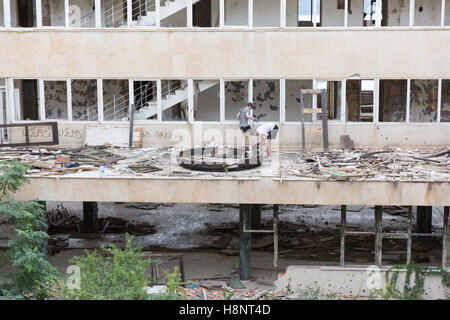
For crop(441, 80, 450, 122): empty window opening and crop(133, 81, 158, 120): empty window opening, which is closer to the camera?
crop(441, 80, 450, 122): empty window opening

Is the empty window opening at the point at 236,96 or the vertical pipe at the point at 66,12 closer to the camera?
the vertical pipe at the point at 66,12

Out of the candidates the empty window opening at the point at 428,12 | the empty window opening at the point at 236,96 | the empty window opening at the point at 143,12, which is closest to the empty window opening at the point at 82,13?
the empty window opening at the point at 143,12

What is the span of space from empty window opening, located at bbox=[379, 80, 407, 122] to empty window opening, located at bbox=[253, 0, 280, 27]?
5.12 metres

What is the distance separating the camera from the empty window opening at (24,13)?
2336 cm

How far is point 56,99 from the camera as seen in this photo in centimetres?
2347

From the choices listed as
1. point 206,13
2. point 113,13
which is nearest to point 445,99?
point 206,13

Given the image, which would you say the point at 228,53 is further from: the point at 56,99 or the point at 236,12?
the point at 56,99

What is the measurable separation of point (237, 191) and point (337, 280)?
3931mm

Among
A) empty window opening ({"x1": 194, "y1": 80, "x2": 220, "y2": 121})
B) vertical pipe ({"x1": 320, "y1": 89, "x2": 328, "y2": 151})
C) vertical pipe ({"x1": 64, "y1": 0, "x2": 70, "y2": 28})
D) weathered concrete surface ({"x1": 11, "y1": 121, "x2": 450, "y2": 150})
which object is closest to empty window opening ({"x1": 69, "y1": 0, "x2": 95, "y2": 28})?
vertical pipe ({"x1": 64, "y1": 0, "x2": 70, "y2": 28})

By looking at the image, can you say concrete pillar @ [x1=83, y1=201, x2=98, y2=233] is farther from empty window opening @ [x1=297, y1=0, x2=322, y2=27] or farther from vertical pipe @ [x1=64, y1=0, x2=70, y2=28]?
empty window opening @ [x1=297, y1=0, x2=322, y2=27]

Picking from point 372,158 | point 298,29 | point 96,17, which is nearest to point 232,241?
point 372,158

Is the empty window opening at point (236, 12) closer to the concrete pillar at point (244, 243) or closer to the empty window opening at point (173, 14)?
the empty window opening at point (173, 14)

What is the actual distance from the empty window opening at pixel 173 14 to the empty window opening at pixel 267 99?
392 centimetres

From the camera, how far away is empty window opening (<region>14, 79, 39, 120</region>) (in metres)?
22.7
